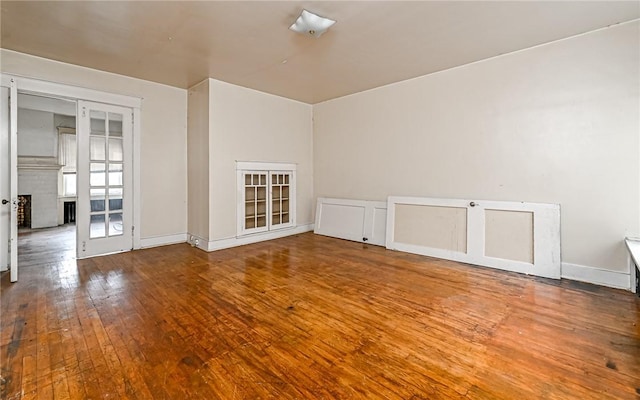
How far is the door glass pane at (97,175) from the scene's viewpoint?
175 inches

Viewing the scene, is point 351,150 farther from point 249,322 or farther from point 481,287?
point 249,322

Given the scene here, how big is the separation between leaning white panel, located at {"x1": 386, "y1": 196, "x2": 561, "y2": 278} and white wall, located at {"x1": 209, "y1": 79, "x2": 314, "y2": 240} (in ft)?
7.41

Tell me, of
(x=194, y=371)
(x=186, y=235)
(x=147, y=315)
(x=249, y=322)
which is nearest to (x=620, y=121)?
(x=249, y=322)

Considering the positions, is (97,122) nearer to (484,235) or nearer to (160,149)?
(160,149)

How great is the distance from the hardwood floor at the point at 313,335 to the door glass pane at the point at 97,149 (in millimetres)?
1720

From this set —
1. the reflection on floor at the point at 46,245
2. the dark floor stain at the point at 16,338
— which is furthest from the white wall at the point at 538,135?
the reflection on floor at the point at 46,245

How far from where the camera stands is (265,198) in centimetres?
569

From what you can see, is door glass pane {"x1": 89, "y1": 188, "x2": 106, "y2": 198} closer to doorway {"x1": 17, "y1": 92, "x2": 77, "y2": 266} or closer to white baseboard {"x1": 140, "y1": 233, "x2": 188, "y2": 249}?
white baseboard {"x1": 140, "y1": 233, "x2": 188, "y2": 249}

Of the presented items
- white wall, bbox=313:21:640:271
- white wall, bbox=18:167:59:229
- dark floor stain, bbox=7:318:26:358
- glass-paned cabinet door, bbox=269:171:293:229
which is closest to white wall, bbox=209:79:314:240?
glass-paned cabinet door, bbox=269:171:293:229

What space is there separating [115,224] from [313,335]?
4.04 metres

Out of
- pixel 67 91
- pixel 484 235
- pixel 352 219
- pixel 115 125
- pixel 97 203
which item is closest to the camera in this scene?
pixel 484 235

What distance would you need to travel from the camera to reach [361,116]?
5543 millimetres

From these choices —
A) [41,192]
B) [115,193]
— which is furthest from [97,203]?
[41,192]

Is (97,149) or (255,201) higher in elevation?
(97,149)
